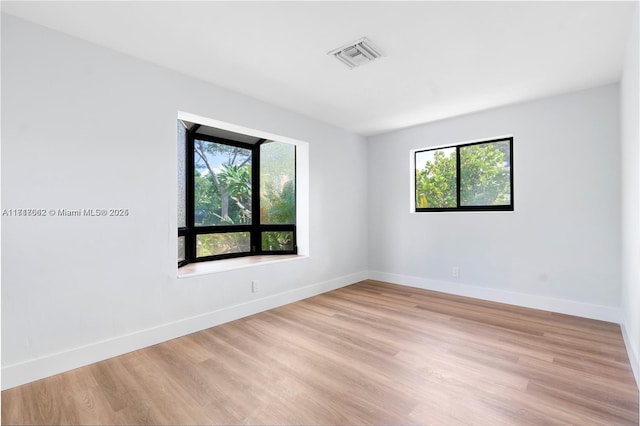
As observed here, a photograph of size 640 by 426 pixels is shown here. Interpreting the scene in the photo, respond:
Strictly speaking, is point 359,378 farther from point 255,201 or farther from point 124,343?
point 255,201

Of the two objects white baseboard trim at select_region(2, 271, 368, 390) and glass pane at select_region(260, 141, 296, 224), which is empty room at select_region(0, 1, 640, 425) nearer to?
white baseboard trim at select_region(2, 271, 368, 390)

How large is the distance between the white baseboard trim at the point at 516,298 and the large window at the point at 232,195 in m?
1.91

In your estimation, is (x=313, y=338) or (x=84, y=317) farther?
(x=313, y=338)

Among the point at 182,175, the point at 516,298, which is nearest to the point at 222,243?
the point at 182,175

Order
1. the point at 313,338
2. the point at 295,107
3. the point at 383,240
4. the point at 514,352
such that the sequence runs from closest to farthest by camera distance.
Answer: the point at 514,352 < the point at 313,338 < the point at 295,107 < the point at 383,240

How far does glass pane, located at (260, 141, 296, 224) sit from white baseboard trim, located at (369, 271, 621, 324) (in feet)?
6.43

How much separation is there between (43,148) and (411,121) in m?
4.04

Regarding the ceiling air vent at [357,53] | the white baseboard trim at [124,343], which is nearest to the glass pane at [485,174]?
the ceiling air vent at [357,53]

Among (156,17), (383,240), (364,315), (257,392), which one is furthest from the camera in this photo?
(383,240)

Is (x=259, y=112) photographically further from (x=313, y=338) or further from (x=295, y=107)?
(x=313, y=338)

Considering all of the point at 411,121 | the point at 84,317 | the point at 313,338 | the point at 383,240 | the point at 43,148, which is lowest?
the point at 313,338

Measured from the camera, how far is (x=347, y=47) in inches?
95.2

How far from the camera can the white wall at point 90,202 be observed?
2055 millimetres

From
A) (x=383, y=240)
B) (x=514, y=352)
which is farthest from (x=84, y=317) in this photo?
(x=383, y=240)
